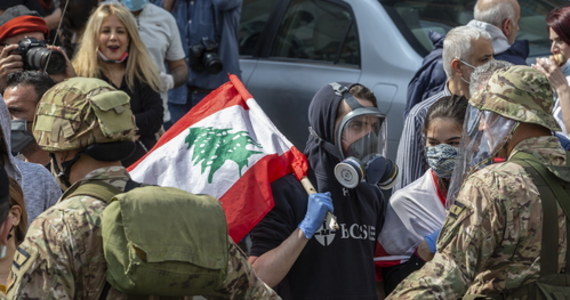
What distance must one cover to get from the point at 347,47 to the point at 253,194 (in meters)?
3.74

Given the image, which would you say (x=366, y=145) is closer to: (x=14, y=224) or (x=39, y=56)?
(x=14, y=224)

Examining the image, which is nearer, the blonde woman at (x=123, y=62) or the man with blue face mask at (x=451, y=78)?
the man with blue face mask at (x=451, y=78)

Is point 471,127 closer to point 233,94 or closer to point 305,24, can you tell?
point 233,94

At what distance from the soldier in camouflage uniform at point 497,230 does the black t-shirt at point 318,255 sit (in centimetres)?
66

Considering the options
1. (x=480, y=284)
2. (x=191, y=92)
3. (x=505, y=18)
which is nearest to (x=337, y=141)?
(x=480, y=284)

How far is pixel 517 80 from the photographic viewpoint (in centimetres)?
406

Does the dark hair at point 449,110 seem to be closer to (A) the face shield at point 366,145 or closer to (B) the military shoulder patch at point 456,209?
(A) the face shield at point 366,145

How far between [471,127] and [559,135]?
5.86 feet

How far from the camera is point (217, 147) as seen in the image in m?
4.89

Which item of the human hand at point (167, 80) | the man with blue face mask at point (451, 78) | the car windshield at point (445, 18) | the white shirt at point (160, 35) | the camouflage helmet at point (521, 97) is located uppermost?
the camouflage helmet at point (521, 97)

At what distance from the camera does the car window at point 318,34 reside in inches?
325

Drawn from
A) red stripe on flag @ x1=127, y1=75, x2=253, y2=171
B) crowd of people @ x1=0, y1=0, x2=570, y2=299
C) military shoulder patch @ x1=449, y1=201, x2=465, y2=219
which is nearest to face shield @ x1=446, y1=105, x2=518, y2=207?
crowd of people @ x1=0, y1=0, x2=570, y2=299

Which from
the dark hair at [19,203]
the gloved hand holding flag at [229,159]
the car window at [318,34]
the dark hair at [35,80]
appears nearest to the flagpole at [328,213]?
the gloved hand holding flag at [229,159]

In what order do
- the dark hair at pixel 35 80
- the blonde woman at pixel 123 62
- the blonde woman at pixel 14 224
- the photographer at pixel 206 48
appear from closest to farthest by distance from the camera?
the blonde woman at pixel 14 224 → the dark hair at pixel 35 80 → the blonde woman at pixel 123 62 → the photographer at pixel 206 48
